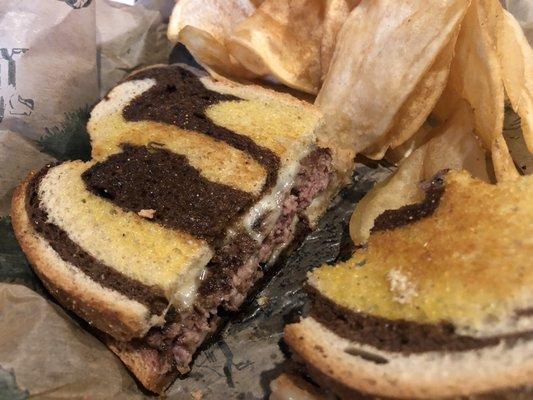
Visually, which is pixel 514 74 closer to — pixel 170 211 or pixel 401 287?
pixel 401 287

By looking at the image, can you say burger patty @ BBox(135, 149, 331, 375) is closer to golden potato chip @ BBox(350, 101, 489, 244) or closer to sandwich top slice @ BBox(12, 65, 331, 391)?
sandwich top slice @ BBox(12, 65, 331, 391)

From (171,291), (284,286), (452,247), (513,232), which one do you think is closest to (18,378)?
(171,291)

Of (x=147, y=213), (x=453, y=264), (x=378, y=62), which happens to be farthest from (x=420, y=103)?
(x=147, y=213)

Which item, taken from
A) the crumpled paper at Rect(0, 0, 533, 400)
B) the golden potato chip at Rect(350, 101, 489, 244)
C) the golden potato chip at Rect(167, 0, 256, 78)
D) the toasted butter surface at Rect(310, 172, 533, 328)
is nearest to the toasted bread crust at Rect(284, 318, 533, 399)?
the toasted butter surface at Rect(310, 172, 533, 328)

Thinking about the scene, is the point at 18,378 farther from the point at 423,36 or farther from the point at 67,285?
the point at 423,36

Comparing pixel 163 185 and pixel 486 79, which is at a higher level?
pixel 486 79

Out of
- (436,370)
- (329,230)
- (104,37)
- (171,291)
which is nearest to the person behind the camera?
(436,370)
